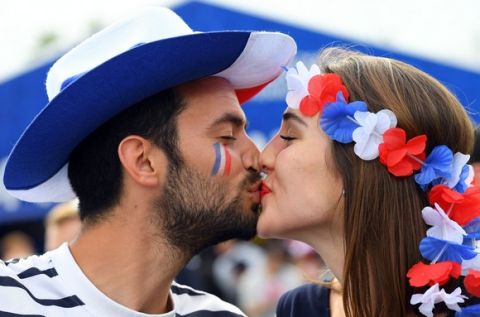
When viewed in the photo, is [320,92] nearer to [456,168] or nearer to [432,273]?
[456,168]

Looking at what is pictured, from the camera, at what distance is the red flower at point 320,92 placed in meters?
3.55

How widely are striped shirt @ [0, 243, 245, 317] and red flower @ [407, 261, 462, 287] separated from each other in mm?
977

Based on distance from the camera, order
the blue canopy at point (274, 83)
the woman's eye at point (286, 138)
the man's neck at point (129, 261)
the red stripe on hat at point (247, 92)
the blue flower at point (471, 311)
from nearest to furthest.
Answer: the blue flower at point (471, 311) < the man's neck at point (129, 261) < the woman's eye at point (286, 138) < the red stripe on hat at point (247, 92) < the blue canopy at point (274, 83)

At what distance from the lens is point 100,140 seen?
366cm

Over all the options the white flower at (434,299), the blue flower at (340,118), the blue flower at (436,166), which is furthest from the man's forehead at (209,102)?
the white flower at (434,299)

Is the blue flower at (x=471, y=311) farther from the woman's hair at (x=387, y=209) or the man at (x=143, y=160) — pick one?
the man at (x=143, y=160)

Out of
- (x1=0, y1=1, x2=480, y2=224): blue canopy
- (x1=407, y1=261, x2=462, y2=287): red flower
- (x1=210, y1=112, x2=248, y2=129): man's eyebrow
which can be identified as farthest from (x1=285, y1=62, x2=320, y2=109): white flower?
(x1=0, y1=1, x2=480, y2=224): blue canopy

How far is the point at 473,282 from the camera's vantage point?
11.1 ft

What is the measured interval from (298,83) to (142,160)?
0.71 meters

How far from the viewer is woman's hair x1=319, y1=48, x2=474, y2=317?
135 inches

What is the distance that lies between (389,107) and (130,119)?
1.04 metres

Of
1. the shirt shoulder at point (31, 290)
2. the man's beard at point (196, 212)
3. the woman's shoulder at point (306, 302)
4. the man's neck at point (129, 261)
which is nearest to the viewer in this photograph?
the shirt shoulder at point (31, 290)

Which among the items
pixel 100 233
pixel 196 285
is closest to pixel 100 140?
pixel 100 233

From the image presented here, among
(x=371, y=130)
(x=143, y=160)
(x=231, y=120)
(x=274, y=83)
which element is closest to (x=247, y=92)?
(x=231, y=120)
